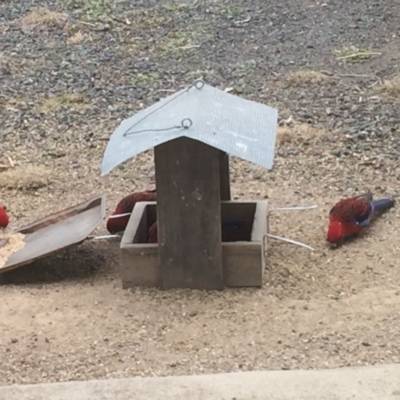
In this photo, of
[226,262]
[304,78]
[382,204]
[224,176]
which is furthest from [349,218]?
[304,78]

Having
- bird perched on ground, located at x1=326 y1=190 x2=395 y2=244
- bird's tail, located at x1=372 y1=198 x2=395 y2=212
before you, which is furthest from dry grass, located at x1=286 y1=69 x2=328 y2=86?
bird perched on ground, located at x1=326 y1=190 x2=395 y2=244

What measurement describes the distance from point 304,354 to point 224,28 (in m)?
7.08

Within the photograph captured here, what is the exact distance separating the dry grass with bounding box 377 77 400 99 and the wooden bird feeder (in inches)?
133

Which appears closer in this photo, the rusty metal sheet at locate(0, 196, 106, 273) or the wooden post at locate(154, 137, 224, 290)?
the wooden post at locate(154, 137, 224, 290)

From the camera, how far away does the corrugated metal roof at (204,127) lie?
3.59 m

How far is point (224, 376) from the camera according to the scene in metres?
2.91

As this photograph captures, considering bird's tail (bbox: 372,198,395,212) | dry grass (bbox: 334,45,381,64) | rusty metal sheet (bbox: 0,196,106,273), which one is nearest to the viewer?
rusty metal sheet (bbox: 0,196,106,273)

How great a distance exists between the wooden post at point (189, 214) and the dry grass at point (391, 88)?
379 centimetres

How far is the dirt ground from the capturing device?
11.1ft

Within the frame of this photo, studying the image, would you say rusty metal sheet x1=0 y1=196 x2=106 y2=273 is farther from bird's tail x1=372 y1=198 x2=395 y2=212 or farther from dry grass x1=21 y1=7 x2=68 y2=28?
dry grass x1=21 y1=7 x2=68 y2=28

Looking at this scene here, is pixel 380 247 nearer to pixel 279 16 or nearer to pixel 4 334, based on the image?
pixel 4 334

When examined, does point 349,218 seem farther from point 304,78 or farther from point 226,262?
point 304,78

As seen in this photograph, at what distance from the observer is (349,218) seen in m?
4.46

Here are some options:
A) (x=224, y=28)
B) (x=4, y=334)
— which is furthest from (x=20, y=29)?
(x=4, y=334)
